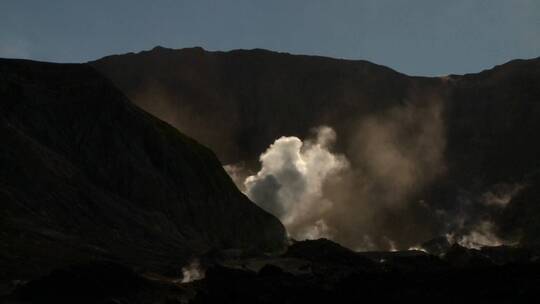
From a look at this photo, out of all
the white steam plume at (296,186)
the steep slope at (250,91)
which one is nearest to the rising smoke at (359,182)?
the white steam plume at (296,186)

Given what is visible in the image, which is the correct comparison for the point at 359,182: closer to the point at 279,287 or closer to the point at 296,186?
the point at 296,186

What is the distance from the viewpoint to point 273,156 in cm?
16225

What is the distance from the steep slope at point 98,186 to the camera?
229ft

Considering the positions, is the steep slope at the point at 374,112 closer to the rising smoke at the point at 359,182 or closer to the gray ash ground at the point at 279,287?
the rising smoke at the point at 359,182

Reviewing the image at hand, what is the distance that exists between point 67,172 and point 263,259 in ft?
75.0


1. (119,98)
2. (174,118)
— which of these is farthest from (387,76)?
(119,98)

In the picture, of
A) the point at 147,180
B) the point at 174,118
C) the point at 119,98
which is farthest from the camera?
the point at 174,118

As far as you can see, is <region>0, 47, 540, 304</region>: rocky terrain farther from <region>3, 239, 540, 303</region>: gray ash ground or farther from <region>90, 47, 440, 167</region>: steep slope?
<region>90, 47, 440, 167</region>: steep slope

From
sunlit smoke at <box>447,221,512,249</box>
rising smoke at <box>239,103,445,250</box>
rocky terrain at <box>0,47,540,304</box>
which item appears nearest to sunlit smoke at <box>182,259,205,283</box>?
rocky terrain at <box>0,47,540,304</box>

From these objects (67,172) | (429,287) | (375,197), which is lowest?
(429,287)

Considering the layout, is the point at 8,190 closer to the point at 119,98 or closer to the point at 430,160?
the point at 119,98

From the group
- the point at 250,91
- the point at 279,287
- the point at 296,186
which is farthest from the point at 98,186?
the point at 250,91

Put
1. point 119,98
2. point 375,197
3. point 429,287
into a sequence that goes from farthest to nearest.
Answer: point 375,197, point 119,98, point 429,287

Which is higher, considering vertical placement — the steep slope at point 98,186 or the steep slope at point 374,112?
the steep slope at point 374,112
